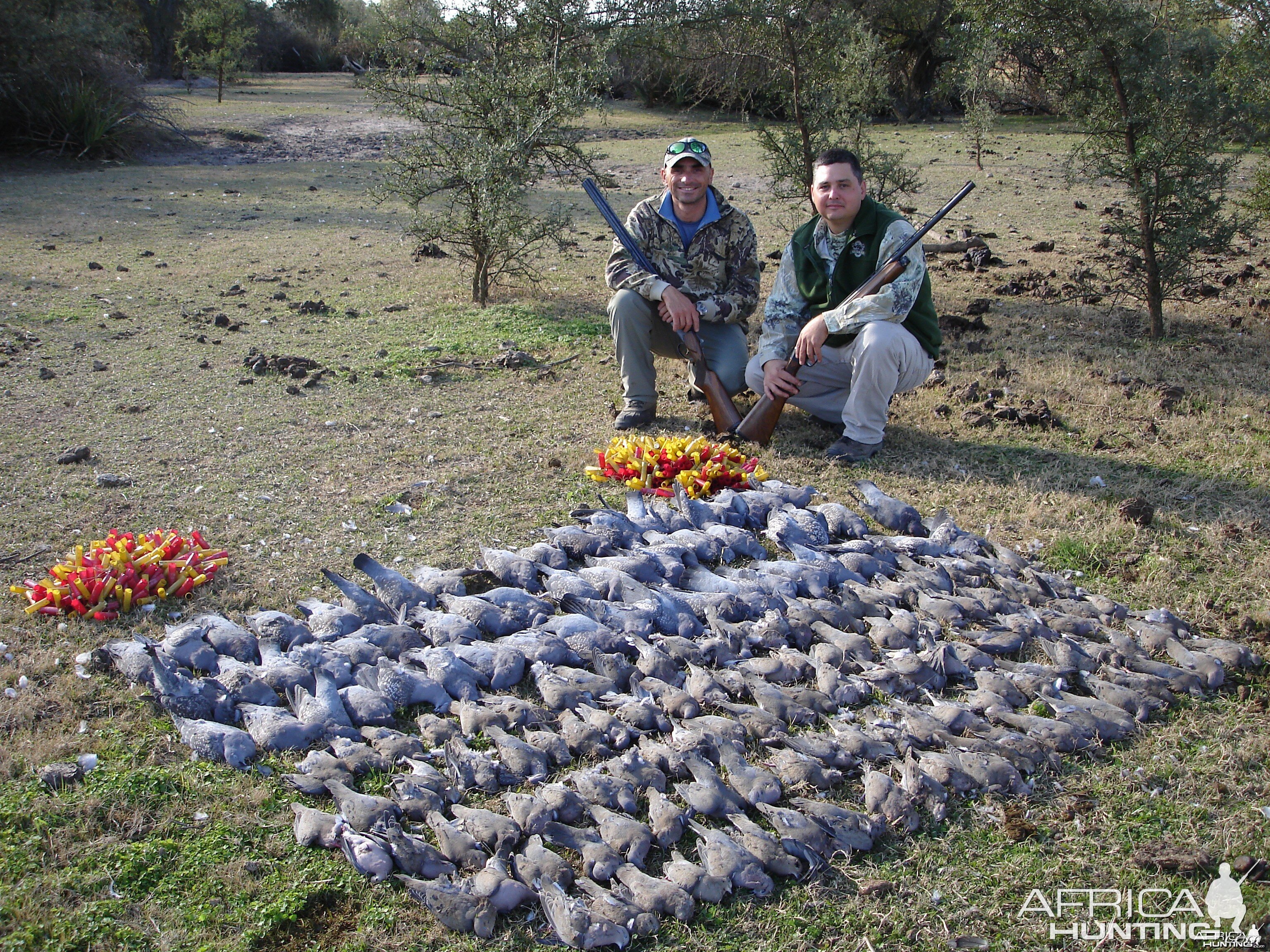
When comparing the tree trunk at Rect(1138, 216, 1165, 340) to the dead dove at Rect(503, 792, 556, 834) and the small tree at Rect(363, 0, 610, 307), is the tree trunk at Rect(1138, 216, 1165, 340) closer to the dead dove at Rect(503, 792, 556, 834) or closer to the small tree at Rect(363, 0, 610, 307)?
the small tree at Rect(363, 0, 610, 307)

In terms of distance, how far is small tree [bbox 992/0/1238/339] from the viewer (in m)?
7.06

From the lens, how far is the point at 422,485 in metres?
5.27

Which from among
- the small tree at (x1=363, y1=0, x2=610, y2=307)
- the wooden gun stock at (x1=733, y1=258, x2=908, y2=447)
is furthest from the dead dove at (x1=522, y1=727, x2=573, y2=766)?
the small tree at (x1=363, y1=0, x2=610, y2=307)

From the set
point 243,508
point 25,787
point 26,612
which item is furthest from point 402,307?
point 25,787

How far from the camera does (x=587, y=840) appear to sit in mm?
2828

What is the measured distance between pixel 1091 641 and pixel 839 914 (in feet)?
6.25

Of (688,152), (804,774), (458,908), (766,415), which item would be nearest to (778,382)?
(766,415)

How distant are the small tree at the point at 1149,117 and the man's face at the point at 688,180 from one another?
3411 mm

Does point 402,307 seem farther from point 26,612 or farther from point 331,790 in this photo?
point 331,790

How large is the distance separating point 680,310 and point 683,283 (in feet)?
1.93

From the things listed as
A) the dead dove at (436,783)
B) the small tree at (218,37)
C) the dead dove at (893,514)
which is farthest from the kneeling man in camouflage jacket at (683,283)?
the small tree at (218,37)

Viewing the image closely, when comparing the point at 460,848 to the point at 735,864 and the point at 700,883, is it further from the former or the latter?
the point at 735,864

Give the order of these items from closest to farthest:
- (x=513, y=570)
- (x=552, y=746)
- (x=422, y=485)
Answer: (x=552, y=746), (x=513, y=570), (x=422, y=485)

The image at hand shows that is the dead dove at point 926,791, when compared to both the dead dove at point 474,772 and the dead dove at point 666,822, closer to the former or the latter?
the dead dove at point 666,822
